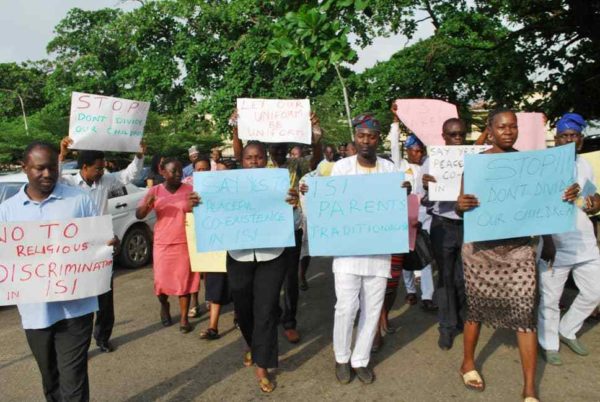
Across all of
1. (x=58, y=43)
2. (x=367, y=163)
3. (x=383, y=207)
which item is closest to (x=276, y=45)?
(x=367, y=163)

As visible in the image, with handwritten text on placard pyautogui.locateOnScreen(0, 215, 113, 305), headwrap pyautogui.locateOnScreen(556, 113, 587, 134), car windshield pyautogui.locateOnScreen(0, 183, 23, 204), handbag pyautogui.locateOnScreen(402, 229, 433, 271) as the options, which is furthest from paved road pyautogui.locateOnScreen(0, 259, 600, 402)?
car windshield pyautogui.locateOnScreen(0, 183, 23, 204)

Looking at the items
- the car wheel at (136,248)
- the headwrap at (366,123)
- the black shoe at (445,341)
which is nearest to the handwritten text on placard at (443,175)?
the headwrap at (366,123)

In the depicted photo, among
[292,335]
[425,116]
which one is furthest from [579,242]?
[292,335]

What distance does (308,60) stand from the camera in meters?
4.48

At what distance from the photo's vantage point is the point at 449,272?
458 centimetres

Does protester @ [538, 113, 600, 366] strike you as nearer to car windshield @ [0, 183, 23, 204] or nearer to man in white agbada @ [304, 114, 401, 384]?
man in white agbada @ [304, 114, 401, 384]

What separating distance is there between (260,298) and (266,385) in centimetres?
65

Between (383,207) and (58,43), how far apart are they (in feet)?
124

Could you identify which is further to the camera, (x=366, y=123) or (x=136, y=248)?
(x=136, y=248)

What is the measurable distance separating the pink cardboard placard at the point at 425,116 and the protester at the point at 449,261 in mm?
619

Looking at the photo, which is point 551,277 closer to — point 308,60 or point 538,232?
point 538,232

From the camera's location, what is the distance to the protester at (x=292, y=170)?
181 inches

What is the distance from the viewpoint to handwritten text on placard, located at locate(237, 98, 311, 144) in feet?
14.8

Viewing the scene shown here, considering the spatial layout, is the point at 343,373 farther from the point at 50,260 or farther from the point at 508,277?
the point at 50,260
